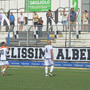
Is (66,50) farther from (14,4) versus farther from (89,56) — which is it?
(14,4)

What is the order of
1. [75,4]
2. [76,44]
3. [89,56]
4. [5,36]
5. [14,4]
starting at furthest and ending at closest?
[14,4] < [75,4] < [5,36] < [76,44] < [89,56]

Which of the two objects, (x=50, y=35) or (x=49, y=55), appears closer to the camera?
(x=49, y=55)

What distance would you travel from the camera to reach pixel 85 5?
3797cm

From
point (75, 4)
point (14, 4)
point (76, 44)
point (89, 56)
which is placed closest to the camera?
point (89, 56)

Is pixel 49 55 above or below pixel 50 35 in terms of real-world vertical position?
below

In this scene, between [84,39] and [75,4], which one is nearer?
[84,39]

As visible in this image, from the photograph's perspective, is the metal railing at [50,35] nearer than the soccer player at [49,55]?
No

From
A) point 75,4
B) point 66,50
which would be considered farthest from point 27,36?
point 75,4

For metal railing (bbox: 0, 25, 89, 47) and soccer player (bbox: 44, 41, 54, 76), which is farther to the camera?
metal railing (bbox: 0, 25, 89, 47)

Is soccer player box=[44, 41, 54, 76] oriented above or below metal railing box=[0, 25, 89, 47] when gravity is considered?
below

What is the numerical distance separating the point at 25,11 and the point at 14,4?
2.10m

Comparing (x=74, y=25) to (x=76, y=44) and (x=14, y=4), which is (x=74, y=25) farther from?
(x=14, y=4)

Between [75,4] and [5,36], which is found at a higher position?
[75,4]

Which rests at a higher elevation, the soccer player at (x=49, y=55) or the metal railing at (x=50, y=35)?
the metal railing at (x=50, y=35)
